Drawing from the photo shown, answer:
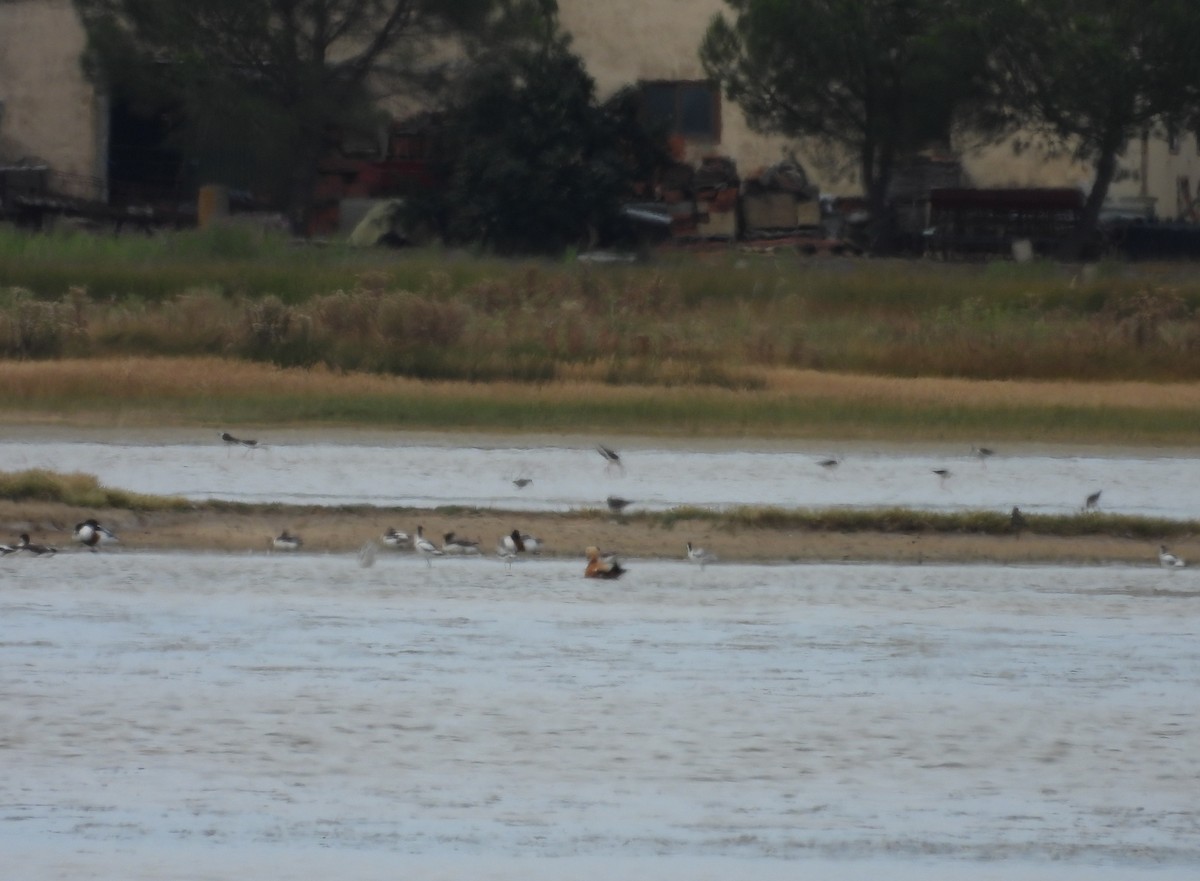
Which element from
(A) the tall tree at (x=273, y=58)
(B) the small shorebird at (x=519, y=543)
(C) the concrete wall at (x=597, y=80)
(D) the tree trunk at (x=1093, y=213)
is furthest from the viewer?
(C) the concrete wall at (x=597, y=80)

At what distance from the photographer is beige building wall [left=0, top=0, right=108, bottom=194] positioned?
40562 mm

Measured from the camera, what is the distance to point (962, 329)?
881 inches

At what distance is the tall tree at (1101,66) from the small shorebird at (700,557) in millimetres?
22745

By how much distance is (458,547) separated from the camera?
11820 mm

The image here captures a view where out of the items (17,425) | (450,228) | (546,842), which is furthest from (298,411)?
(450,228)

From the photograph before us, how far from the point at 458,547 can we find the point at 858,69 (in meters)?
25.5

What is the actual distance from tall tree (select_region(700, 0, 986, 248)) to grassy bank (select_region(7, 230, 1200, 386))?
28.7ft

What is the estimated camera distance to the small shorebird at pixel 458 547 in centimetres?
1181

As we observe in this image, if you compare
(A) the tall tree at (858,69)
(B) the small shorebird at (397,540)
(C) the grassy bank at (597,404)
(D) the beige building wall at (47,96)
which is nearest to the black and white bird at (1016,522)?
(B) the small shorebird at (397,540)

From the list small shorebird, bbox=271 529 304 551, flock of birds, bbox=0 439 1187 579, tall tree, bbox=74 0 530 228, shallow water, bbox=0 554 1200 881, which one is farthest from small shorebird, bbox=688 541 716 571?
tall tree, bbox=74 0 530 228

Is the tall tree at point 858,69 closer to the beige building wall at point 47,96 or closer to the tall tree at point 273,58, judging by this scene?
the tall tree at point 273,58

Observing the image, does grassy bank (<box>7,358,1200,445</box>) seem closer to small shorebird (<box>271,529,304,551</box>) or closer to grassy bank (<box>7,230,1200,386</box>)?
grassy bank (<box>7,230,1200,386</box>)

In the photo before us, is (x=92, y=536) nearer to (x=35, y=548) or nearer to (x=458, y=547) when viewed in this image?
(x=35, y=548)

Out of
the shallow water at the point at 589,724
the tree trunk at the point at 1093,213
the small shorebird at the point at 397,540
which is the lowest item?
the shallow water at the point at 589,724
